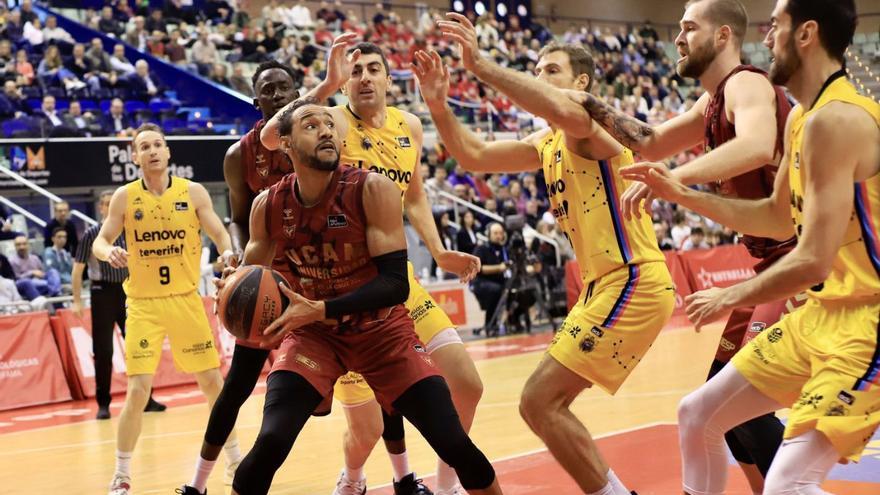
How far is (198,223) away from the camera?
795 cm

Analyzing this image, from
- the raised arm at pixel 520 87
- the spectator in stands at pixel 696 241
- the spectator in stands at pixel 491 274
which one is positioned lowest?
the spectator in stands at pixel 696 241

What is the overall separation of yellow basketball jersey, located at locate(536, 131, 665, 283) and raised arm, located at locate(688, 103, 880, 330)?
1584 mm

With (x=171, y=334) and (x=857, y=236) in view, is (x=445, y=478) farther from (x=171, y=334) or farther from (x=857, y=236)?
(x=857, y=236)

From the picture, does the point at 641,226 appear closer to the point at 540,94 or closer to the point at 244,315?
the point at 540,94

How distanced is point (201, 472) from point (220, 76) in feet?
50.7

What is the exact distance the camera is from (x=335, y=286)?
Answer: 479cm

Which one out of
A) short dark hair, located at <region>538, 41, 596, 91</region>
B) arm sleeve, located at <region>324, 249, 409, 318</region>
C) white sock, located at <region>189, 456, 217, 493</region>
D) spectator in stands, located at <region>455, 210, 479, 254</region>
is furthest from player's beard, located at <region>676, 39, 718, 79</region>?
spectator in stands, located at <region>455, 210, 479, 254</region>

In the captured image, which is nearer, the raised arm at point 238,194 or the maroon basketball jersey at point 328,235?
the maroon basketball jersey at point 328,235

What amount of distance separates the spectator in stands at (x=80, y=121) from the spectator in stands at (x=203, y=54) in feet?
12.2

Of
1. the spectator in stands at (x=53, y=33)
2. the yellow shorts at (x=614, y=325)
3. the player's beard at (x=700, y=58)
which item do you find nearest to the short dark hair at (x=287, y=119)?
the yellow shorts at (x=614, y=325)

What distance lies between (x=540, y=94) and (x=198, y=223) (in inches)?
157

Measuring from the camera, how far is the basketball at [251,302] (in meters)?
4.49

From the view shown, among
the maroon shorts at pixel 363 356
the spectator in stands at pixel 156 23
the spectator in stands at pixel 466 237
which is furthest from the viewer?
the spectator in stands at pixel 156 23

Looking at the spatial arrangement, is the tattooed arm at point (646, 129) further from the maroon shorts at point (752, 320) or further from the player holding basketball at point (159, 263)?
the player holding basketball at point (159, 263)
